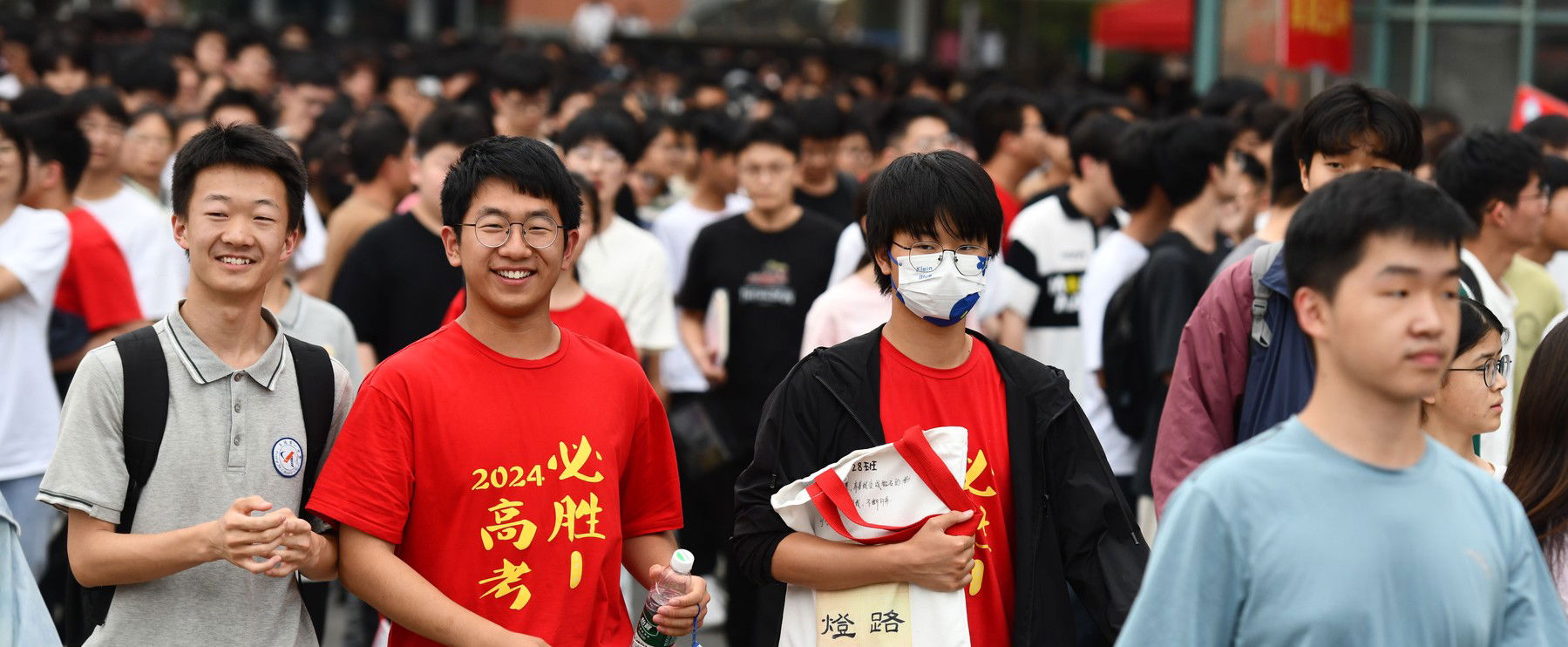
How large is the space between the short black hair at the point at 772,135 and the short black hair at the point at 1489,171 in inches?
108

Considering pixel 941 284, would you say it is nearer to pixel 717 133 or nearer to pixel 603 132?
pixel 603 132

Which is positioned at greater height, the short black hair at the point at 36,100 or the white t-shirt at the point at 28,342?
the short black hair at the point at 36,100

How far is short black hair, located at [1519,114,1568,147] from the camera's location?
762 centimetres

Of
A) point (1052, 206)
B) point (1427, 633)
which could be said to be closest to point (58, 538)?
point (1052, 206)

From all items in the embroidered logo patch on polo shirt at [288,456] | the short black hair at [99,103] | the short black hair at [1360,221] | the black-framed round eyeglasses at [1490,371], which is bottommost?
the embroidered logo patch on polo shirt at [288,456]

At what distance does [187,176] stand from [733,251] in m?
3.45

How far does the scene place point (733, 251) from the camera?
22.6 ft

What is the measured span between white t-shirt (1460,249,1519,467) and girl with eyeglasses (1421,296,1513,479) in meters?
0.57

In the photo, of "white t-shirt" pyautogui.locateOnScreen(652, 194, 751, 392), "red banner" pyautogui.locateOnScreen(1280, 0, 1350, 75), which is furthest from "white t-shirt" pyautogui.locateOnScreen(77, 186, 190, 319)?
"red banner" pyautogui.locateOnScreen(1280, 0, 1350, 75)

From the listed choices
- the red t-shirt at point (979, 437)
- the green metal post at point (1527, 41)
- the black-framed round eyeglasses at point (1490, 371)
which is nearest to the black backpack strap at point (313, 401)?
the red t-shirt at point (979, 437)

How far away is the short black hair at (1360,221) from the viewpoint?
100 inches

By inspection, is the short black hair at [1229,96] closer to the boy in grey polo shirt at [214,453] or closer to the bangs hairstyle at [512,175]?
the bangs hairstyle at [512,175]

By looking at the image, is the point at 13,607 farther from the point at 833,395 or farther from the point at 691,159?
the point at 691,159

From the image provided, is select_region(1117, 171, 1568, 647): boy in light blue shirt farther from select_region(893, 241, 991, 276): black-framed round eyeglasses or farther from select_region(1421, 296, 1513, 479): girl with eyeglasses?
select_region(1421, 296, 1513, 479): girl with eyeglasses
